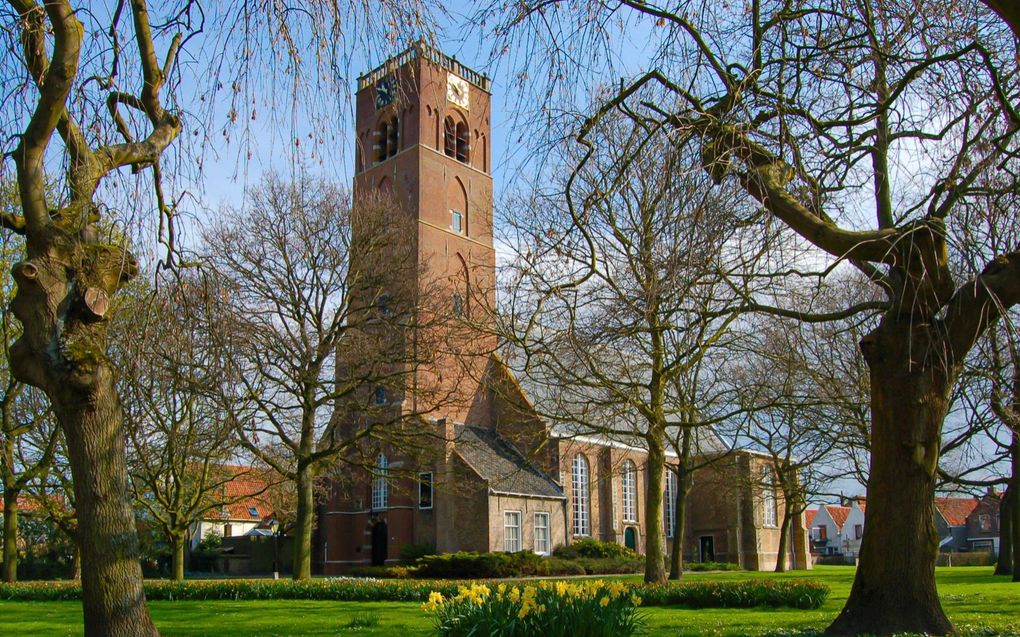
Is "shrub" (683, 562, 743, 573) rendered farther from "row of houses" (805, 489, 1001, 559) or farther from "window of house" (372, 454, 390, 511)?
"row of houses" (805, 489, 1001, 559)

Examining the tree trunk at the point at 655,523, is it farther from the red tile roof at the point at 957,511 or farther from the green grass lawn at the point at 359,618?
the red tile roof at the point at 957,511

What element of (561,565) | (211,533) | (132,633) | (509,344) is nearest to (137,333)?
(132,633)

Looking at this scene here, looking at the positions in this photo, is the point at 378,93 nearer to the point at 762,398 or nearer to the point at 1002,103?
the point at 1002,103

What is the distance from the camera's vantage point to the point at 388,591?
1941 cm

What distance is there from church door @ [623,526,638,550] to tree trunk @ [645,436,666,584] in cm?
2666

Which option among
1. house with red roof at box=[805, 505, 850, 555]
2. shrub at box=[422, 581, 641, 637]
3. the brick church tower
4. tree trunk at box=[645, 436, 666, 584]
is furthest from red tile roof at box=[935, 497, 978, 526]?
shrub at box=[422, 581, 641, 637]

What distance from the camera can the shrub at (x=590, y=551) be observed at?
130 feet

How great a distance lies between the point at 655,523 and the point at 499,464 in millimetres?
19509

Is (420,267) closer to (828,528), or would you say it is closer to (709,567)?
(709,567)

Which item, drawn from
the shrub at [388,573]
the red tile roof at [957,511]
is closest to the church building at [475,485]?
the shrub at [388,573]

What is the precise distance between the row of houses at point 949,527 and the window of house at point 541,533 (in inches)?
1384

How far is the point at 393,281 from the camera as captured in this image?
84.9 ft

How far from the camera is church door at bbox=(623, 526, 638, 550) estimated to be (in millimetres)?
47438

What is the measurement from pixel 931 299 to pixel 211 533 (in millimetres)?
48704
